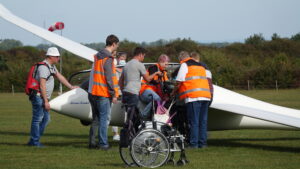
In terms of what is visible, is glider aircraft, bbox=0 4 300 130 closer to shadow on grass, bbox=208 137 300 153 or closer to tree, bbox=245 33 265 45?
shadow on grass, bbox=208 137 300 153

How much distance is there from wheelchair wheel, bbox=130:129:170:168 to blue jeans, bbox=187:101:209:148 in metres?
2.55

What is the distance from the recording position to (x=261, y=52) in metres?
79.3

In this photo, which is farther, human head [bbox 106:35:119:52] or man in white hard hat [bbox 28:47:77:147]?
man in white hard hat [bbox 28:47:77:147]

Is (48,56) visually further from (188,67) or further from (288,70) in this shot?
(288,70)

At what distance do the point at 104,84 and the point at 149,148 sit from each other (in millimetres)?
2576

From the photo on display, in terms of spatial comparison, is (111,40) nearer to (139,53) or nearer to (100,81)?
(139,53)

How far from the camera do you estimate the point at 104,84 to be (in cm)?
1049

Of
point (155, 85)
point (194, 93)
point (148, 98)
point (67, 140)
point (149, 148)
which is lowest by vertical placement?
point (67, 140)

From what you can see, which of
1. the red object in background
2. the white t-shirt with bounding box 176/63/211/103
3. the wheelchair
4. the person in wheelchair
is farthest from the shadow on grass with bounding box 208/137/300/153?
the red object in background

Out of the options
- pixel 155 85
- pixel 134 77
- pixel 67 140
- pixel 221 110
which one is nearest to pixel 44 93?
pixel 134 77

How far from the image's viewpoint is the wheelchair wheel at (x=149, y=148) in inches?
325

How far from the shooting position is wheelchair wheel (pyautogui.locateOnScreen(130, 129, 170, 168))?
8.27 meters

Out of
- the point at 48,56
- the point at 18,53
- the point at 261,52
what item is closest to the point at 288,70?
the point at 261,52

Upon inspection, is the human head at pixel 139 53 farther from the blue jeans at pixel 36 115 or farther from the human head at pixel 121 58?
the human head at pixel 121 58
